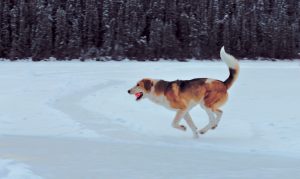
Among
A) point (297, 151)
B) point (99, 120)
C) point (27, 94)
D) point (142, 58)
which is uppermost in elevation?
point (297, 151)

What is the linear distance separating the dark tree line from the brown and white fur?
38.2m

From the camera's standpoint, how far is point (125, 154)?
8867 mm

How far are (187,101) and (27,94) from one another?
9.77 meters

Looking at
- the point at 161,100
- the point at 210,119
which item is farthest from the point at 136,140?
the point at 210,119

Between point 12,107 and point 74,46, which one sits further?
point 74,46

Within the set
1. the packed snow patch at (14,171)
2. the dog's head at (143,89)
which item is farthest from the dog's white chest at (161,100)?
the packed snow patch at (14,171)

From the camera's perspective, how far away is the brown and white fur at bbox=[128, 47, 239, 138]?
34.4 feet

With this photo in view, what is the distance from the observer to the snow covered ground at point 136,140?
24.9 feet

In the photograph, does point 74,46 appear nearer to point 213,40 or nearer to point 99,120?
point 213,40

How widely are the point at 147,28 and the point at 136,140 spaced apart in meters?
46.9

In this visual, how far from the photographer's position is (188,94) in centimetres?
1048

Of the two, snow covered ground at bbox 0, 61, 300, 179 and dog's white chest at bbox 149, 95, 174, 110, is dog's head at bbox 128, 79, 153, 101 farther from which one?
snow covered ground at bbox 0, 61, 300, 179

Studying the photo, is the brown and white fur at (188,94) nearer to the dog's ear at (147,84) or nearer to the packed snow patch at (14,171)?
the dog's ear at (147,84)

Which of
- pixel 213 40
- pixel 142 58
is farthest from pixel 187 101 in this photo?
pixel 213 40
